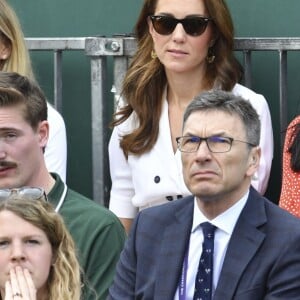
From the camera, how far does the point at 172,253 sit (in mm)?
5266

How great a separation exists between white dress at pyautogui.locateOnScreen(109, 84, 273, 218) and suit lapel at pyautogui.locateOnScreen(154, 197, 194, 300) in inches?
40.4

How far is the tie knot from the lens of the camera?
5.25 metres

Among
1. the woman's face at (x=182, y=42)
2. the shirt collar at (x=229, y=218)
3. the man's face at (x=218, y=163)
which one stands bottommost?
the shirt collar at (x=229, y=218)

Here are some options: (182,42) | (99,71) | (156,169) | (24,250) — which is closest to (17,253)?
(24,250)

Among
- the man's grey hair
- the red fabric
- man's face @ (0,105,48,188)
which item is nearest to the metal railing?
the red fabric

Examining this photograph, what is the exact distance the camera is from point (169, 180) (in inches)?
253

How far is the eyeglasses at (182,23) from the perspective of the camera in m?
6.35

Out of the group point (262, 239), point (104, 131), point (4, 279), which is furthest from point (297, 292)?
point (104, 131)

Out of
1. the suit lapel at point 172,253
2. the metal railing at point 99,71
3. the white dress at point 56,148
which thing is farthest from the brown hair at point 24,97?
the metal railing at point 99,71

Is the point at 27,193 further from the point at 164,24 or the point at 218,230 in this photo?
the point at 164,24

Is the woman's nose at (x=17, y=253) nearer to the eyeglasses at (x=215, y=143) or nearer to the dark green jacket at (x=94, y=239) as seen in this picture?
the dark green jacket at (x=94, y=239)

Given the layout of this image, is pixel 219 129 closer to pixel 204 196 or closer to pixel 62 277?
pixel 204 196

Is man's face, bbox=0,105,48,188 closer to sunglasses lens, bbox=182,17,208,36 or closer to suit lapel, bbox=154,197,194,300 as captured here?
suit lapel, bbox=154,197,194,300

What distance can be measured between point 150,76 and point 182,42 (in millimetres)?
292
